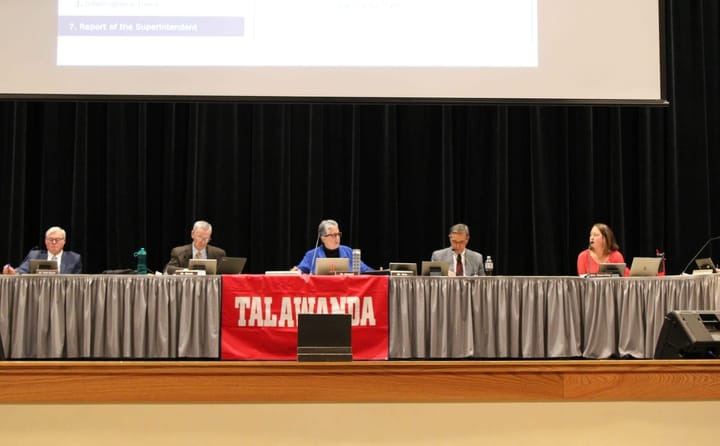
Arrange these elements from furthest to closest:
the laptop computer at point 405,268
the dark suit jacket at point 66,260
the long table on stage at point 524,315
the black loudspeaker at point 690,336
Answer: the dark suit jacket at point 66,260 → the laptop computer at point 405,268 → the long table on stage at point 524,315 → the black loudspeaker at point 690,336

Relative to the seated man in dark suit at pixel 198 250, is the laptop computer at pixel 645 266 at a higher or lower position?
lower

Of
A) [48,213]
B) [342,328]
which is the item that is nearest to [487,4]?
[342,328]

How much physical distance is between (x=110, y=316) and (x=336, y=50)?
2405 mm

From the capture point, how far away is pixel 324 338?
1.95 meters

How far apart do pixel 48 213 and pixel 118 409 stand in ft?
21.7

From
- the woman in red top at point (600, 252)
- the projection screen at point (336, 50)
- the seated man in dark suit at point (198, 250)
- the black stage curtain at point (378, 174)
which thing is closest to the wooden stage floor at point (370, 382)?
the projection screen at point (336, 50)

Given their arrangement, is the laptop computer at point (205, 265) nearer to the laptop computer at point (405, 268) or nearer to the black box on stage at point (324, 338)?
the laptop computer at point (405, 268)

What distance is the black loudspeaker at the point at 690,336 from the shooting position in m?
2.43

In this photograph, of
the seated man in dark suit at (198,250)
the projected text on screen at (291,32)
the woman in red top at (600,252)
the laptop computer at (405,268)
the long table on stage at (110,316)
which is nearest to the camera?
the projected text on screen at (291,32)

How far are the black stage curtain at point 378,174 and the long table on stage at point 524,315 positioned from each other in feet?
8.04

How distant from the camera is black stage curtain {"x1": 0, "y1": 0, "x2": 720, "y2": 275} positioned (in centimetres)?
776

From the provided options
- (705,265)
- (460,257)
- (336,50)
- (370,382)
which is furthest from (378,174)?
(370,382)

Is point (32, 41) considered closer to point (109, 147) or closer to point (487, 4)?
point (487, 4)

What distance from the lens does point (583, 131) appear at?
803 centimetres
